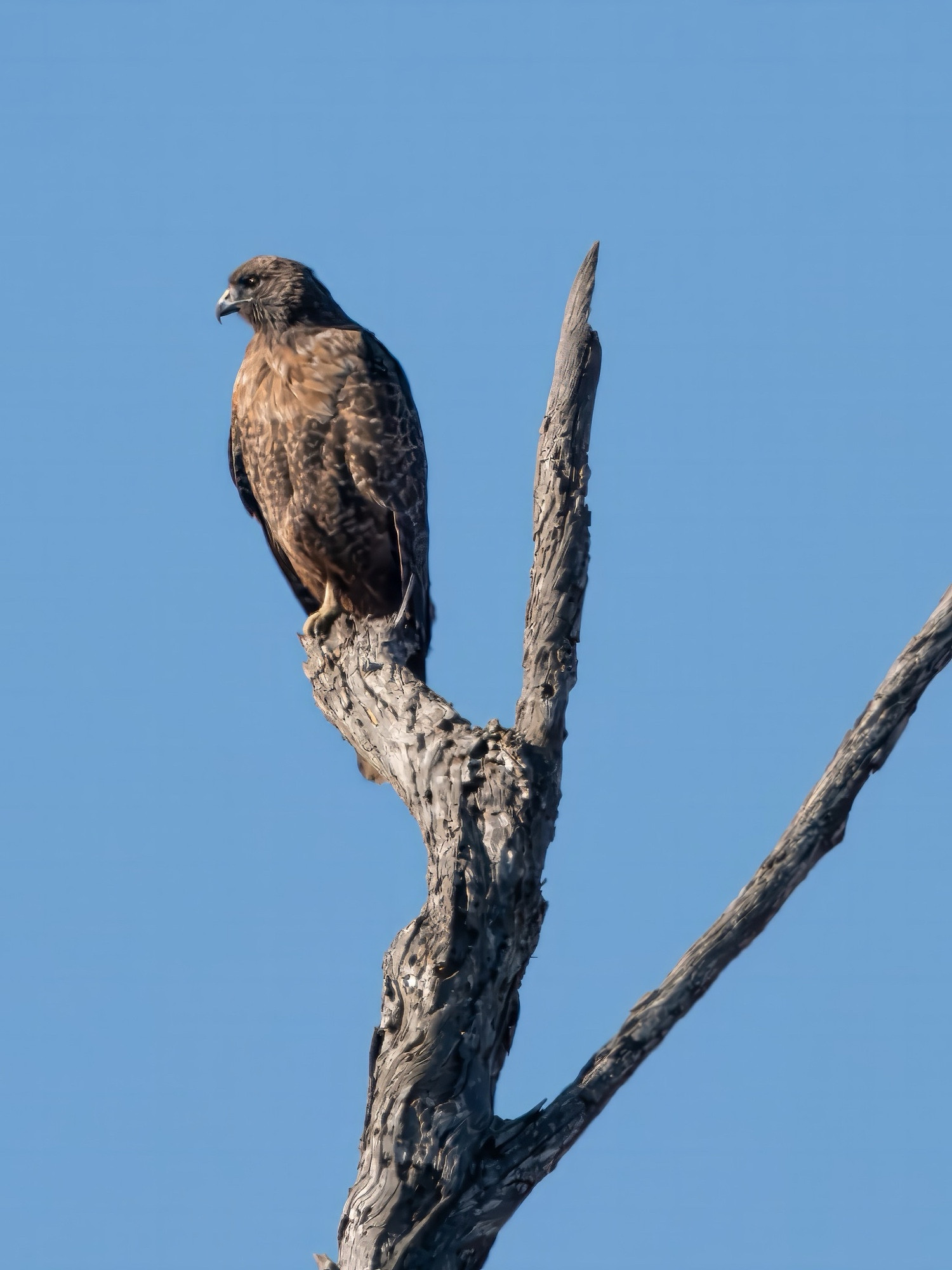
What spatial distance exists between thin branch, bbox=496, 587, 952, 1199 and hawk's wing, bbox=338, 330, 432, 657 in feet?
8.69

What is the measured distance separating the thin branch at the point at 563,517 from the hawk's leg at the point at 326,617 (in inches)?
59.4

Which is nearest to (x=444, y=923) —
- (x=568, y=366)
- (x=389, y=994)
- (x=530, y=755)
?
(x=389, y=994)

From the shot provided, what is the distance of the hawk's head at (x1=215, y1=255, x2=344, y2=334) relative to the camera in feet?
23.8

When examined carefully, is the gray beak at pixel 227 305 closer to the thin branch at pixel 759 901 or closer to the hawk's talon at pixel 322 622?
the hawk's talon at pixel 322 622

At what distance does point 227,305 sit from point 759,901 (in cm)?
444

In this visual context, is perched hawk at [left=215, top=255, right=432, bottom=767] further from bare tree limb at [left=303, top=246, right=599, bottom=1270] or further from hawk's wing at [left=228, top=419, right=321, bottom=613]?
bare tree limb at [left=303, top=246, right=599, bottom=1270]

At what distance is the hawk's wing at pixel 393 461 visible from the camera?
6730 millimetres

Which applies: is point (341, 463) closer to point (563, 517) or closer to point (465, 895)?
point (563, 517)

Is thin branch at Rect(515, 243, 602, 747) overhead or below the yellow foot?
below

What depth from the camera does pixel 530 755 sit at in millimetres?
4859

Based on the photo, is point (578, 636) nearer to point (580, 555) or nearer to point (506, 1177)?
point (580, 555)

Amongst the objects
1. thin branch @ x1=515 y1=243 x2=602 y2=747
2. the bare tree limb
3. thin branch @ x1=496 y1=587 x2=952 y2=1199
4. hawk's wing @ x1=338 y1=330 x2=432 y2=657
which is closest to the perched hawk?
hawk's wing @ x1=338 y1=330 x2=432 y2=657

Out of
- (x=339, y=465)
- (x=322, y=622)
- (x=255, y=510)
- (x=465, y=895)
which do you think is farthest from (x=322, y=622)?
(x=465, y=895)

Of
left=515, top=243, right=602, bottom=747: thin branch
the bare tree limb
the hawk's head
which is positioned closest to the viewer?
the bare tree limb
